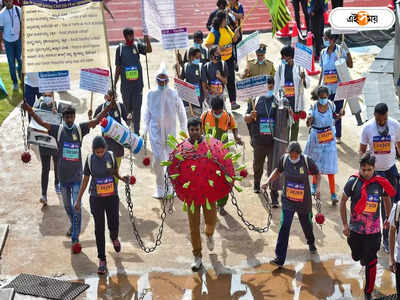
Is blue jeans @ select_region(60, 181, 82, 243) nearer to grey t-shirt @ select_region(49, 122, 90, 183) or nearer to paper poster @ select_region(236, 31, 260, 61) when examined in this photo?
grey t-shirt @ select_region(49, 122, 90, 183)

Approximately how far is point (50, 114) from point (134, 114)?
10.6 ft

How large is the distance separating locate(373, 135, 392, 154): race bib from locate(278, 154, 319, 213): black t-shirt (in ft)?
3.31

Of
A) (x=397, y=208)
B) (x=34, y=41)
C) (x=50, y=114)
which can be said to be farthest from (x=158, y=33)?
(x=397, y=208)

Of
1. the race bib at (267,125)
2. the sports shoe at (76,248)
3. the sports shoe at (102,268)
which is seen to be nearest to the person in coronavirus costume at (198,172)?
the sports shoe at (102,268)

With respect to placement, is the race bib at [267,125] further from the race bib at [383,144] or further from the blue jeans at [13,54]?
the blue jeans at [13,54]

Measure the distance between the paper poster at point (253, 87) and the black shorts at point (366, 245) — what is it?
315 cm

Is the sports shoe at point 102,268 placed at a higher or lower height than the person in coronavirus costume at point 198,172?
lower

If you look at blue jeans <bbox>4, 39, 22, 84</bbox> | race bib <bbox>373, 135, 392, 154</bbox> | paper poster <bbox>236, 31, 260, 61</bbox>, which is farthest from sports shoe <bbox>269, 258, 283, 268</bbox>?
blue jeans <bbox>4, 39, 22, 84</bbox>

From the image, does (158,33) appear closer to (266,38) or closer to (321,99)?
(321,99)

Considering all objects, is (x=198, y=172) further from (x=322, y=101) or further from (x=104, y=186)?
(x=322, y=101)

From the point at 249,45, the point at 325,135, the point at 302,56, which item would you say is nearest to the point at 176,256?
the point at 325,135

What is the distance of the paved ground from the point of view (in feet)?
33.3

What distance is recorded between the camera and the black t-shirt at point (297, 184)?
33.9 ft

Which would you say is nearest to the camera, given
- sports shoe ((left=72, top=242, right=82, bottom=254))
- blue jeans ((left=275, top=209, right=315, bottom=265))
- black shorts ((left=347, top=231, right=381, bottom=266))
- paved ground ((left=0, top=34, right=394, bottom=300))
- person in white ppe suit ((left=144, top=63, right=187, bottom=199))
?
black shorts ((left=347, top=231, right=381, bottom=266))
